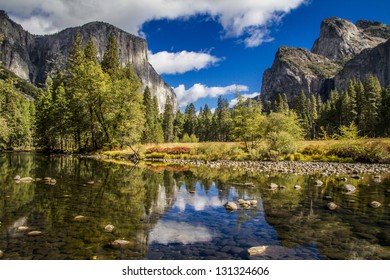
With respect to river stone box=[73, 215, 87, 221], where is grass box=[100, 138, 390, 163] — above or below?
above

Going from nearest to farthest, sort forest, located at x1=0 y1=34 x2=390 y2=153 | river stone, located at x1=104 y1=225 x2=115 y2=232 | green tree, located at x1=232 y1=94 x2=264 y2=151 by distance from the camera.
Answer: river stone, located at x1=104 y1=225 x2=115 y2=232
forest, located at x1=0 y1=34 x2=390 y2=153
green tree, located at x1=232 y1=94 x2=264 y2=151

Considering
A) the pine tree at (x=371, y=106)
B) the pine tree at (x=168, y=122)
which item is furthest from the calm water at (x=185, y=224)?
the pine tree at (x=168, y=122)

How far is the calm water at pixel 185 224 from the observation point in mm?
6891

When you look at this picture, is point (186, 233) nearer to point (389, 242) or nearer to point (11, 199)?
point (389, 242)

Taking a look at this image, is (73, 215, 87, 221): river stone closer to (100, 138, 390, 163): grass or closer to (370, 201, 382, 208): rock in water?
(370, 201, 382, 208): rock in water

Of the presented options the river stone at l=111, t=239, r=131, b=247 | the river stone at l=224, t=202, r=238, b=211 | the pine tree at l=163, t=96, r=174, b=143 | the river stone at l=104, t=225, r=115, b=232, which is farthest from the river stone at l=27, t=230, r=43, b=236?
the pine tree at l=163, t=96, r=174, b=143

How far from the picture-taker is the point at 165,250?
703 cm

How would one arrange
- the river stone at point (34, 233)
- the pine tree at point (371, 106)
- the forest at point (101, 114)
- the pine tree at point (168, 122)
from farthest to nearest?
1. the pine tree at point (168, 122)
2. the pine tree at point (371, 106)
3. the forest at point (101, 114)
4. the river stone at point (34, 233)

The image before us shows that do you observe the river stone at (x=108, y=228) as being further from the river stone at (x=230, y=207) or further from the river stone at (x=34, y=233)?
the river stone at (x=230, y=207)

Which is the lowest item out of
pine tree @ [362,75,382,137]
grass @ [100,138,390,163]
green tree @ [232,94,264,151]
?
grass @ [100,138,390,163]

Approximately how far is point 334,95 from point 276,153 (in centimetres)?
7908

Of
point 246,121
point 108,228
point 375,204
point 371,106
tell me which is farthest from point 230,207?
point 371,106

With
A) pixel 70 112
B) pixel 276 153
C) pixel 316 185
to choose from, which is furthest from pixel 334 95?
pixel 316 185

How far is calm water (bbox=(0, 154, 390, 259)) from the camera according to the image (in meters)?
6.89
